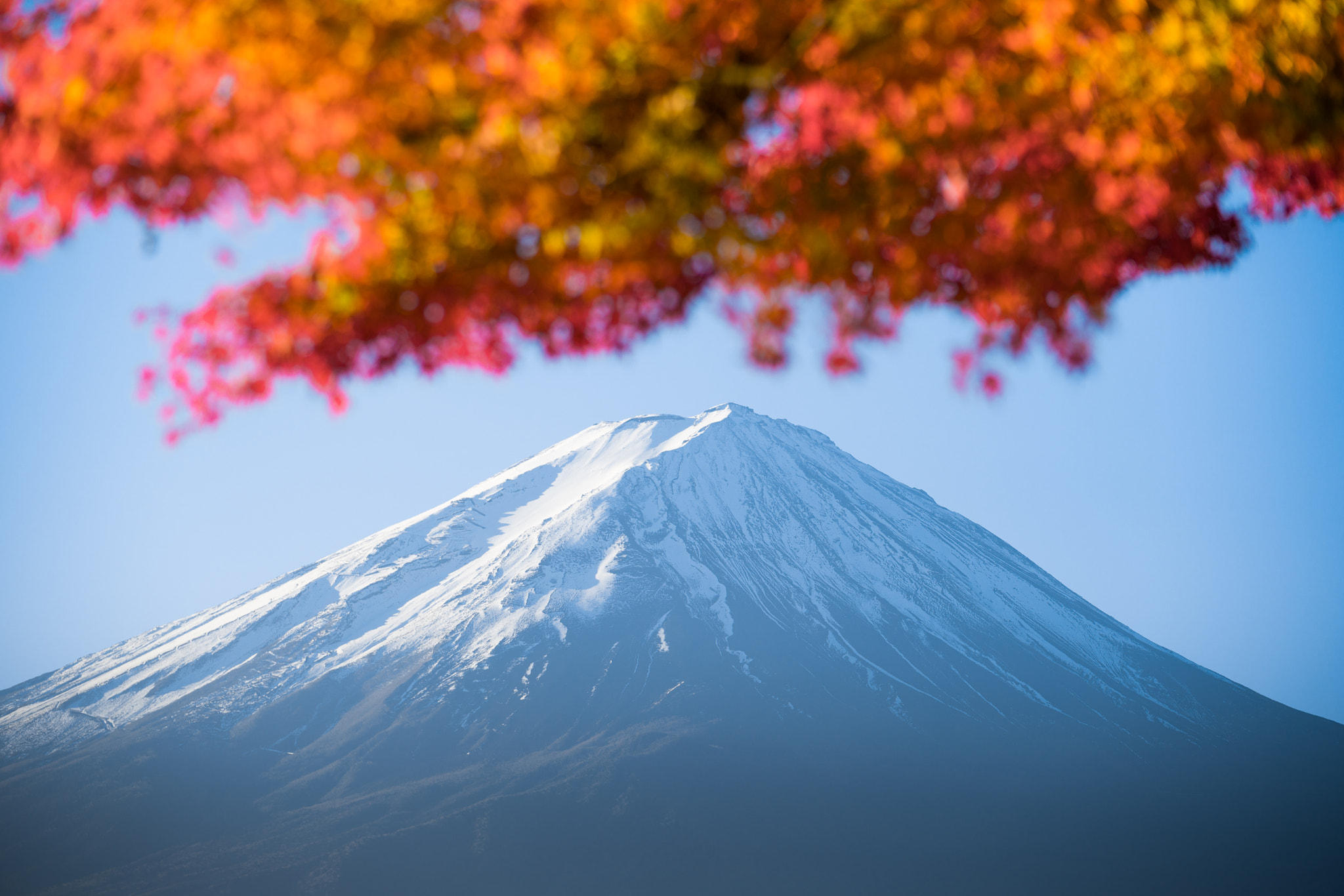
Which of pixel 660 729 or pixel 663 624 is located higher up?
A: pixel 663 624

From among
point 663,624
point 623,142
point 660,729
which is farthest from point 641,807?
point 623,142

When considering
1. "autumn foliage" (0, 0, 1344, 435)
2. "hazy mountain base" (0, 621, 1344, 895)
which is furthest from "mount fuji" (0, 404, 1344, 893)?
"autumn foliage" (0, 0, 1344, 435)

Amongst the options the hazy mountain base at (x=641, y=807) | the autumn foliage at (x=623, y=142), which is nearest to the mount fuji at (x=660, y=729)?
the hazy mountain base at (x=641, y=807)

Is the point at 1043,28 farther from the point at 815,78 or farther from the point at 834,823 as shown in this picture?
the point at 834,823

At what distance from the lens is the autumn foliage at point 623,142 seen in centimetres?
193

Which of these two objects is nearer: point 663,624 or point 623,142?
point 623,142

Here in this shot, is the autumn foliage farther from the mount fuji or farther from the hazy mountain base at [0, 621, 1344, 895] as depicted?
the mount fuji

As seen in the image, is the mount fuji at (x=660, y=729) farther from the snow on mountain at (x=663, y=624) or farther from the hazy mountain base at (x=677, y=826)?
the snow on mountain at (x=663, y=624)

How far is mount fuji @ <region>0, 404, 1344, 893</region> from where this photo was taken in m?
75.5

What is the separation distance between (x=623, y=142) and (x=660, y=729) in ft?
309

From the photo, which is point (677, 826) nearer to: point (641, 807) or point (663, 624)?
point (641, 807)

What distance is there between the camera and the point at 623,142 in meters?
2.06

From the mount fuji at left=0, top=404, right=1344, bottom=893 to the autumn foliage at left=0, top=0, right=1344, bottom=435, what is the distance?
78.7 meters

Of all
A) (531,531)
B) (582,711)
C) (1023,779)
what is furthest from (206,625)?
(1023,779)
